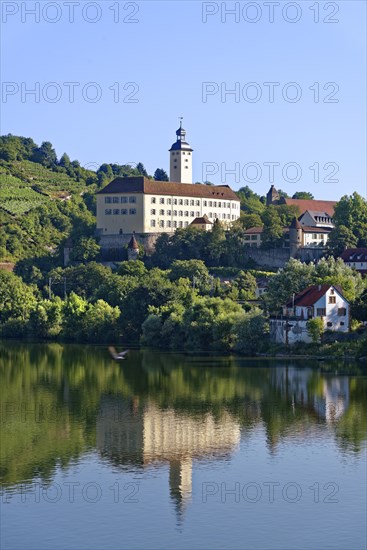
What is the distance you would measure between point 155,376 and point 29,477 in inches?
827

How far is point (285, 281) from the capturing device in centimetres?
6594

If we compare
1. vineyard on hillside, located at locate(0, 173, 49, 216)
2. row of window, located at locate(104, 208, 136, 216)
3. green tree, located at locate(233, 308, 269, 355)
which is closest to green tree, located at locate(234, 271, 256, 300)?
green tree, located at locate(233, 308, 269, 355)

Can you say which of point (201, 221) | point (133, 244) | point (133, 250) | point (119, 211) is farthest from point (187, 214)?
point (133, 250)

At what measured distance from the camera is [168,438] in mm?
35875

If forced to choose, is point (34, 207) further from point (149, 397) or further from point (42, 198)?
point (149, 397)

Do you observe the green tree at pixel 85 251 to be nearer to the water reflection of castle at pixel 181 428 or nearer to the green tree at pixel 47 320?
the green tree at pixel 47 320

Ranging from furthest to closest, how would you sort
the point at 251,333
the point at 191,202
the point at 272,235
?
the point at 191,202 < the point at 272,235 < the point at 251,333

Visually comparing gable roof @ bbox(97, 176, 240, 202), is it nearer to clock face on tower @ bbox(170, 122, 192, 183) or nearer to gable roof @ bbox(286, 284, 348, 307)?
clock face on tower @ bbox(170, 122, 192, 183)

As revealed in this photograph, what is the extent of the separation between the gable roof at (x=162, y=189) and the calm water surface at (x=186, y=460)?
5040 cm

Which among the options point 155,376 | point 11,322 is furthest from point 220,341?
point 11,322

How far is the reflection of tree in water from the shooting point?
115 feet

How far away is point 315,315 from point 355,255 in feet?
78.5

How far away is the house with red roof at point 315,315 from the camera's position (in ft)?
198

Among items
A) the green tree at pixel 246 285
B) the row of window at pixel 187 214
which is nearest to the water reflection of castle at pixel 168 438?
the green tree at pixel 246 285
